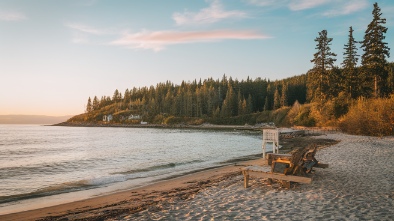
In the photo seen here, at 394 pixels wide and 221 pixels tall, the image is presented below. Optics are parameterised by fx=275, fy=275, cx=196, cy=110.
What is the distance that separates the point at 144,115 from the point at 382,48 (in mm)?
160599

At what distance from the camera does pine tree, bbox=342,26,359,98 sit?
64.2m

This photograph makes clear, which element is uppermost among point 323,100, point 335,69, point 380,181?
point 335,69

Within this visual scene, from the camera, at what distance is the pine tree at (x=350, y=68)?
2530 inches

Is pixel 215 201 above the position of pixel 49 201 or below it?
above

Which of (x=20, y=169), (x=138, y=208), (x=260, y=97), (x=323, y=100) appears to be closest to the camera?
(x=138, y=208)

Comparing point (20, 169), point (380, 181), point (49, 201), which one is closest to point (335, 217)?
point (380, 181)

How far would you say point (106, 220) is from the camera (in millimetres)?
7859

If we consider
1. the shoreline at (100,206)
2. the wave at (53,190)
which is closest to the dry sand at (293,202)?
the shoreline at (100,206)

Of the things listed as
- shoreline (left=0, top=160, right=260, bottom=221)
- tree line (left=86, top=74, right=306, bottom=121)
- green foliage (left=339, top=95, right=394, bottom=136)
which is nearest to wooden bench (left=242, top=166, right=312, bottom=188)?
shoreline (left=0, top=160, right=260, bottom=221)

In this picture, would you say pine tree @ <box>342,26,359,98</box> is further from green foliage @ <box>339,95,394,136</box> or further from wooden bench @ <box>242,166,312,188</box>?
wooden bench @ <box>242,166,312,188</box>

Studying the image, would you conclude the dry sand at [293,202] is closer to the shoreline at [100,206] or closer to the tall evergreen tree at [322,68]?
the shoreline at [100,206]

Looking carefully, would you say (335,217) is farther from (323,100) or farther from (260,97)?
(260,97)

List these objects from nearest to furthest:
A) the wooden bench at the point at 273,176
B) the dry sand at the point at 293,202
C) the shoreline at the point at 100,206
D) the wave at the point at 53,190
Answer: the dry sand at the point at 293,202
the shoreline at the point at 100,206
the wooden bench at the point at 273,176
the wave at the point at 53,190

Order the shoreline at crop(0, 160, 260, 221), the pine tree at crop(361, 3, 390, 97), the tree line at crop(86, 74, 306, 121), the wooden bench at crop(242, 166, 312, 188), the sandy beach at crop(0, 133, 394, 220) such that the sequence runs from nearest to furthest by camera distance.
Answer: the sandy beach at crop(0, 133, 394, 220) < the shoreline at crop(0, 160, 260, 221) < the wooden bench at crop(242, 166, 312, 188) < the pine tree at crop(361, 3, 390, 97) < the tree line at crop(86, 74, 306, 121)
